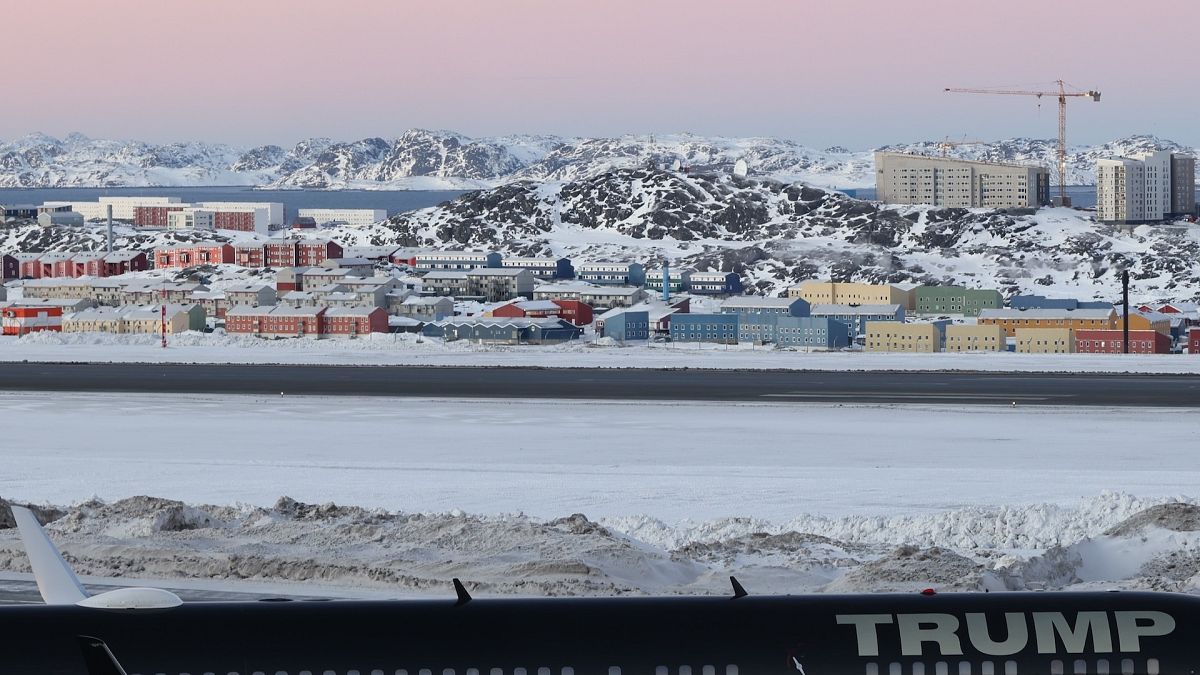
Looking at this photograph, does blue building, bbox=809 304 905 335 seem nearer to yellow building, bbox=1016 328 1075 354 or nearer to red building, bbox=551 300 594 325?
yellow building, bbox=1016 328 1075 354

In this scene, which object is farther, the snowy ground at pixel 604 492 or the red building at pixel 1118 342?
the red building at pixel 1118 342

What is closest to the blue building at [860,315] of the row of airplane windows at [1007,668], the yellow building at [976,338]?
the yellow building at [976,338]

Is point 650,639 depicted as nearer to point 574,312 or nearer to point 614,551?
point 614,551

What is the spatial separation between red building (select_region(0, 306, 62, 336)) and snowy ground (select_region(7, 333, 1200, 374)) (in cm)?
935

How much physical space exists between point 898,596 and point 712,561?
15.8 meters

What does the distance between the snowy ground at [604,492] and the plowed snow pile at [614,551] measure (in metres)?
0.08

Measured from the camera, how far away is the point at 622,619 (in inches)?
587

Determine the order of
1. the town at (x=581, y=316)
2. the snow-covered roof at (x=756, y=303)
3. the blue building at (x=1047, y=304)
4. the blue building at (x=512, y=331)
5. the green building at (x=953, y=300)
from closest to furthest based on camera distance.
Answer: the town at (x=581, y=316) → the blue building at (x=512, y=331) → the snow-covered roof at (x=756, y=303) → the blue building at (x=1047, y=304) → the green building at (x=953, y=300)

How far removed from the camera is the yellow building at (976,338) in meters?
115

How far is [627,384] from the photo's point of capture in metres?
80.4

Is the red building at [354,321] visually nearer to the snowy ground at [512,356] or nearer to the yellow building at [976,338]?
the snowy ground at [512,356]

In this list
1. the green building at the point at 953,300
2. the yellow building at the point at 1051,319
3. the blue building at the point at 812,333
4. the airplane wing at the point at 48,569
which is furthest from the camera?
the green building at the point at 953,300

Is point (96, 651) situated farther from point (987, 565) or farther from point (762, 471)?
point (762, 471)

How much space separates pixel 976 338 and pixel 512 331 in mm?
37275
